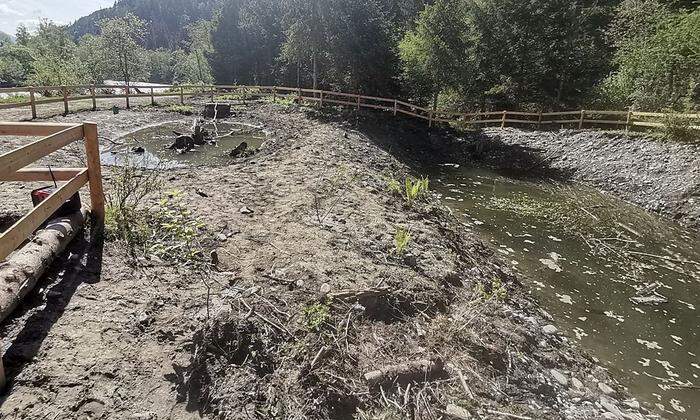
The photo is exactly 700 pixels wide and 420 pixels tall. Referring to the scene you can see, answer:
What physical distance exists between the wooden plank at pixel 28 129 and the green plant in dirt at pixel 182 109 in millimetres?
19906

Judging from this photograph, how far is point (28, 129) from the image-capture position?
4484mm

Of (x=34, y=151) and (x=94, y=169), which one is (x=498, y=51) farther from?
(x=34, y=151)

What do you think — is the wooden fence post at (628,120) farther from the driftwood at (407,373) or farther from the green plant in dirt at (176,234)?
the green plant in dirt at (176,234)

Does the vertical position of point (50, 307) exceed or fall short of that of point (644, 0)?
it falls short

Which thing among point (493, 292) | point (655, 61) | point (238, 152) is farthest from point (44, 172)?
point (655, 61)

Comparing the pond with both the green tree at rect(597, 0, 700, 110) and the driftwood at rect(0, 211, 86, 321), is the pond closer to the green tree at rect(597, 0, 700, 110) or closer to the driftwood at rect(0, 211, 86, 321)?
the driftwood at rect(0, 211, 86, 321)

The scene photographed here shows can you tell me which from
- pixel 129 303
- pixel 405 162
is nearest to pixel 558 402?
pixel 129 303

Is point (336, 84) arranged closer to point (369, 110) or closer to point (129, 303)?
point (369, 110)

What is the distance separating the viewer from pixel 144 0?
18312 centimetres

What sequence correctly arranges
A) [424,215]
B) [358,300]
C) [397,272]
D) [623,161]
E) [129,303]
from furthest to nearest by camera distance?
[623,161] < [424,215] < [397,272] < [358,300] < [129,303]

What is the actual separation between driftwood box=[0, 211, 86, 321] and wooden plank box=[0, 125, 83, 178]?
89 centimetres

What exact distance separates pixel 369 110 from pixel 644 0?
18654 millimetres

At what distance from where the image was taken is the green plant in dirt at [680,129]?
1500 centimetres

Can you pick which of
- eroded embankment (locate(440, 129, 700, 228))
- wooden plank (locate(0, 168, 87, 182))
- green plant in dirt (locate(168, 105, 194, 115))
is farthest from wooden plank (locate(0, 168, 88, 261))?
green plant in dirt (locate(168, 105, 194, 115))
